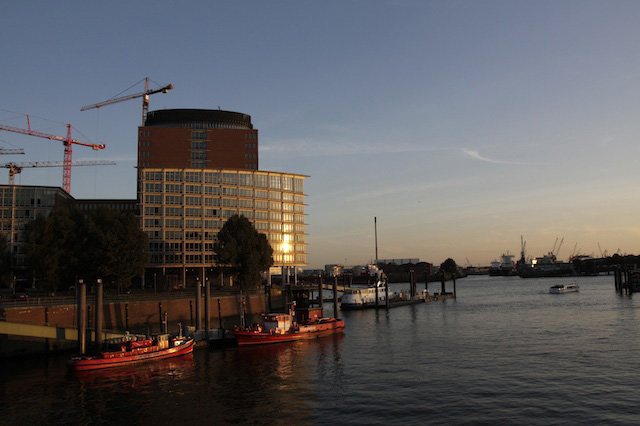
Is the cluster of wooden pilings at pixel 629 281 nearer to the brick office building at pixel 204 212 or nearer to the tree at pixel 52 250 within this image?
the brick office building at pixel 204 212

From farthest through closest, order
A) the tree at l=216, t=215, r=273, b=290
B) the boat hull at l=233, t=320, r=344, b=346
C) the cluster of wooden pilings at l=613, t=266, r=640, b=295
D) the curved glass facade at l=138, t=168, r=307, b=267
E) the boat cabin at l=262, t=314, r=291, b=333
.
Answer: the cluster of wooden pilings at l=613, t=266, r=640, b=295 → the curved glass facade at l=138, t=168, r=307, b=267 → the tree at l=216, t=215, r=273, b=290 → the boat cabin at l=262, t=314, r=291, b=333 → the boat hull at l=233, t=320, r=344, b=346

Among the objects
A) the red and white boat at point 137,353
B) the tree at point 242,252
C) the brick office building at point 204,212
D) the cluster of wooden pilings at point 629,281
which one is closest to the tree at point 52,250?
the tree at point 242,252

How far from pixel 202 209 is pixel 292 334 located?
7345cm

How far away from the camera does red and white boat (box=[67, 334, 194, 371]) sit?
51.4 m

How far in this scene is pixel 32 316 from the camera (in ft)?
211

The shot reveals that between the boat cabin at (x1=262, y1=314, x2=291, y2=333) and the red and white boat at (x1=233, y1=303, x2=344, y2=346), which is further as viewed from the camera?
the boat cabin at (x1=262, y1=314, x2=291, y2=333)

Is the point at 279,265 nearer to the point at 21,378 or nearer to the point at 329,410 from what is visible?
the point at 21,378

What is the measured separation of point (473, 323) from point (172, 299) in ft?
171

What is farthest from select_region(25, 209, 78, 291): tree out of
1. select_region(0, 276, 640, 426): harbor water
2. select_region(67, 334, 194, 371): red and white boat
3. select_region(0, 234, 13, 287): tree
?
select_region(67, 334, 194, 371): red and white boat

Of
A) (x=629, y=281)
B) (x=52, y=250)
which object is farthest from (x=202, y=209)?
(x=629, y=281)

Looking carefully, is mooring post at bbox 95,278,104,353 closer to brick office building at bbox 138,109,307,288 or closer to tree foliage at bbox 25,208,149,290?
tree foliage at bbox 25,208,149,290

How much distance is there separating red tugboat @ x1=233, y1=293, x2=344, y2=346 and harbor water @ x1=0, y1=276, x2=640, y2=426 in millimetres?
1582

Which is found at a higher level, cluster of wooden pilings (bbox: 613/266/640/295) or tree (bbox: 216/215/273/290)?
tree (bbox: 216/215/273/290)

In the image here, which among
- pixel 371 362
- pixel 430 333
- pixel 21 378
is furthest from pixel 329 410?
pixel 430 333
